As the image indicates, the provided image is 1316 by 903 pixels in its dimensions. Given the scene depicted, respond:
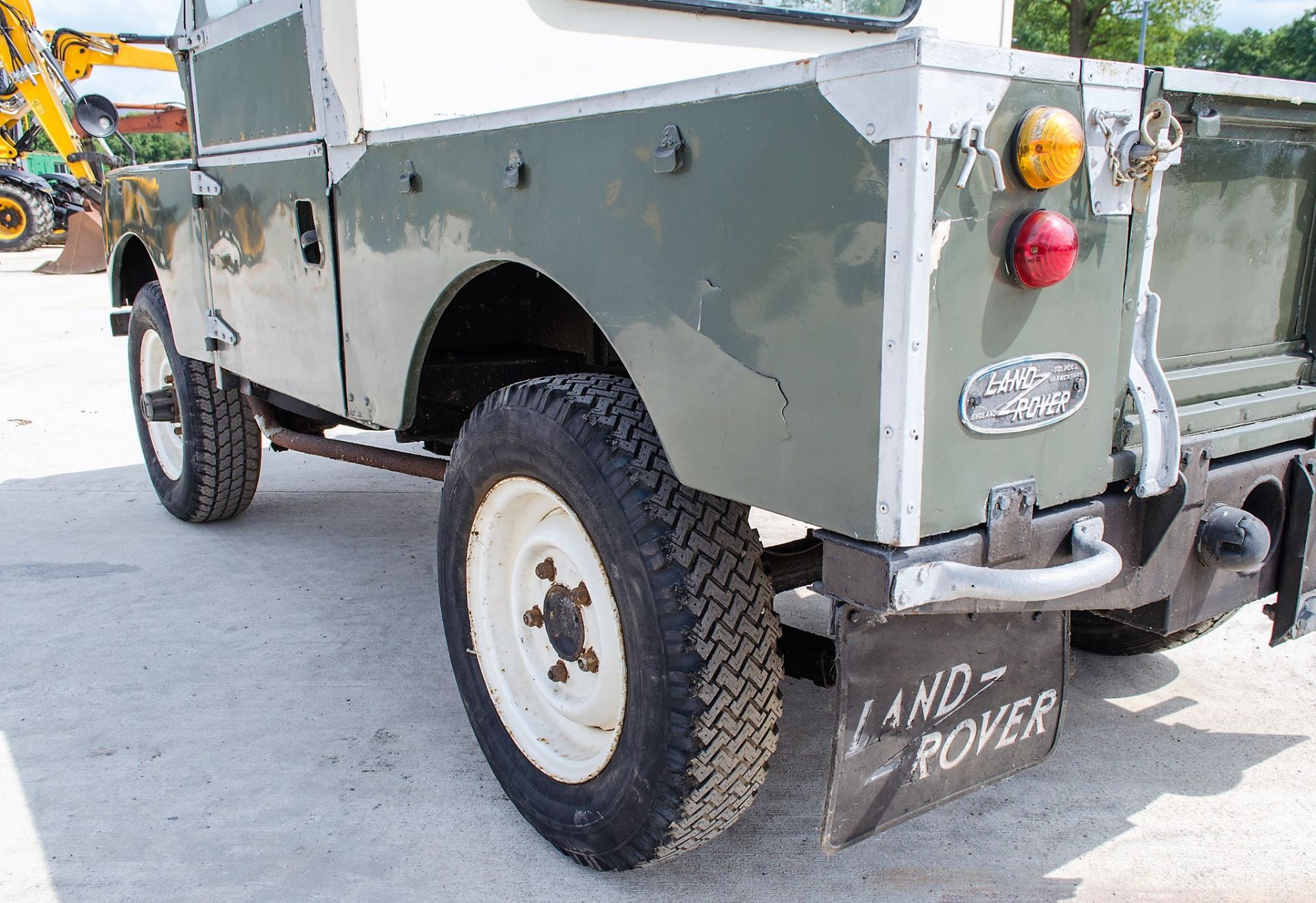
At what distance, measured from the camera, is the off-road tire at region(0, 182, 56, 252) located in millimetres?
18844

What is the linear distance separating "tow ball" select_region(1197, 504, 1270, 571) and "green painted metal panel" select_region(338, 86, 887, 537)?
86 centimetres

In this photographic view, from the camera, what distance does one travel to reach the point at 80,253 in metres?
16.8

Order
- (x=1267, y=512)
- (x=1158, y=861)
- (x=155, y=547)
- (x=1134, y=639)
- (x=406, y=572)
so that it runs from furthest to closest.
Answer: (x=155, y=547) → (x=406, y=572) → (x=1134, y=639) → (x=1158, y=861) → (x=1267, y=512)

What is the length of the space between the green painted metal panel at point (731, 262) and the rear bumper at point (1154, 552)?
0.34ft

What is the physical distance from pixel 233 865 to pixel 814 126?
81.4 inches

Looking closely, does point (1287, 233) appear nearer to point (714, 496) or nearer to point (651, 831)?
point (714, 496)

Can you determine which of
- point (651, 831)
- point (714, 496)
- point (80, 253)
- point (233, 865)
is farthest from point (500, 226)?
point (80, 253)

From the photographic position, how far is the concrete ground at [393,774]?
240 cm

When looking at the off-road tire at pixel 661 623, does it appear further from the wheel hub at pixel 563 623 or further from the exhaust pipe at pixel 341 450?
the exhaust pipe at pixel 341 450

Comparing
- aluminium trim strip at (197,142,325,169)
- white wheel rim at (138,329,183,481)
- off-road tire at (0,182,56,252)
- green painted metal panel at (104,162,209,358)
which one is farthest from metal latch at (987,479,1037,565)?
off-road tire at (0,182,56,252)

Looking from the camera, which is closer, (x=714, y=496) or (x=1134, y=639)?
(x=714, y=496)

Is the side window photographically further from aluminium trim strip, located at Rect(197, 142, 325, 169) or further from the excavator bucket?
the excavator bucket

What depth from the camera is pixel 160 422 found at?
4859 mm

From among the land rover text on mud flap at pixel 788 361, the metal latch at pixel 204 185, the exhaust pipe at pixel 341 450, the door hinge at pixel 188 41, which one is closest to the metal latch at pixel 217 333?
the exhaust pipe at pixel 341 450
